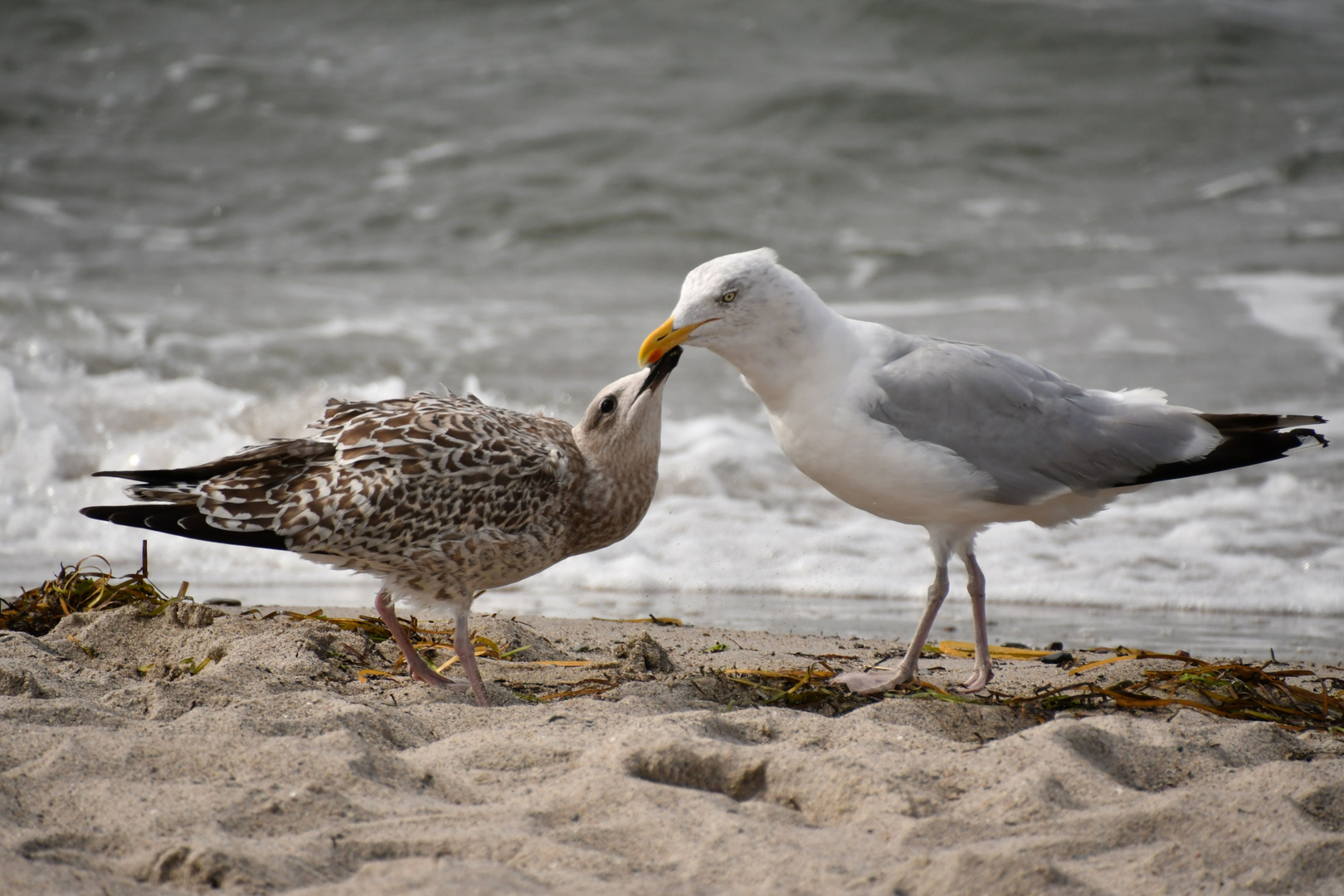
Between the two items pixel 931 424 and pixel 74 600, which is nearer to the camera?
pixel 931 424

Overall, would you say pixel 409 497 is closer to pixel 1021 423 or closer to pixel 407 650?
pixel 407 650

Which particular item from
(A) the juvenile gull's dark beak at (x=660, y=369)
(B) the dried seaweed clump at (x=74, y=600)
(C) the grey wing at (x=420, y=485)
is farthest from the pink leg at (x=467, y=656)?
(B) the dried seaweed clump at (x=74, y=600)

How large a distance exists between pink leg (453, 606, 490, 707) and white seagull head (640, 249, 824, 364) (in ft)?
3.34

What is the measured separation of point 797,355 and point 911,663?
1.13 m

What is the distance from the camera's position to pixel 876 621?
5.24m

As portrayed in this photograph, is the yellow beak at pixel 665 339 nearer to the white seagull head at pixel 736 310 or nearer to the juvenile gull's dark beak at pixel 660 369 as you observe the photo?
the white seagull head at pixel 736 310

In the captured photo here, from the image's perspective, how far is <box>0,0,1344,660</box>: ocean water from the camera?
19.5ft

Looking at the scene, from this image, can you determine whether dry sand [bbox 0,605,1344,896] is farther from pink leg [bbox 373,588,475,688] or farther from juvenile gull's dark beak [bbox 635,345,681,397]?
juvenile gull's dark beak [bbox 635,345,681,397]

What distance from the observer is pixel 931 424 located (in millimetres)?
3920

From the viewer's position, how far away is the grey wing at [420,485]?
3.74 meters

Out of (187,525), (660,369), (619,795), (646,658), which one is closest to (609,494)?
(660,369)

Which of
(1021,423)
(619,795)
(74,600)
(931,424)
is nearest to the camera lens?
(619,795)

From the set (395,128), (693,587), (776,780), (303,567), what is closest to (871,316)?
(693,587)

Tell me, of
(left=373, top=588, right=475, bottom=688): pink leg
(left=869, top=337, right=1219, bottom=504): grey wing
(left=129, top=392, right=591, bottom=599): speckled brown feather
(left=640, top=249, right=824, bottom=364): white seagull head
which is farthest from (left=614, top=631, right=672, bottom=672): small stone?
(left=869, top=337, right=1219, bottom=504): grey wing
